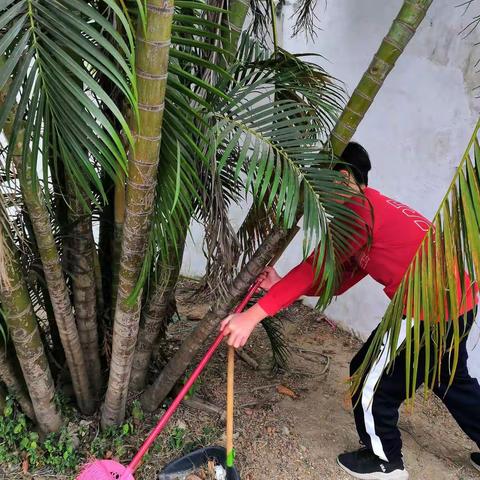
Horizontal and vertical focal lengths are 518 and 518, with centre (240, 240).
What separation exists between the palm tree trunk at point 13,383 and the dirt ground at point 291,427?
290 millimetres

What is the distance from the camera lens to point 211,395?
2902 millimetres

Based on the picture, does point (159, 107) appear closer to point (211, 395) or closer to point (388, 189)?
point (211, 395)

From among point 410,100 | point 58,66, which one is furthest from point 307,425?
point 58,66

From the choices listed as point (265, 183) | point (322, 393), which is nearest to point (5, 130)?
point (265, 183)

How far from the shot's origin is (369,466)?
96.4 inches

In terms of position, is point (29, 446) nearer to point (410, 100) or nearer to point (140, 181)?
point (140, 181)

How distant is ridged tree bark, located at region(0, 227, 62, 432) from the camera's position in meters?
1.89

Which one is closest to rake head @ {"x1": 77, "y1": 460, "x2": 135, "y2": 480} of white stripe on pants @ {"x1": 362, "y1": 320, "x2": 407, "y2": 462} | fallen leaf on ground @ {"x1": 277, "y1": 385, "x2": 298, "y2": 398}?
white stripe on pants @ {"x1": 362, "y1": 320, "x2": 407, "y2": 462}

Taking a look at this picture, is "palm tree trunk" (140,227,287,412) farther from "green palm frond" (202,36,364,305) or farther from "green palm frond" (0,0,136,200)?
"green palm frond" (0,0,136,200)

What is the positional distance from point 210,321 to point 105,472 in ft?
2.42

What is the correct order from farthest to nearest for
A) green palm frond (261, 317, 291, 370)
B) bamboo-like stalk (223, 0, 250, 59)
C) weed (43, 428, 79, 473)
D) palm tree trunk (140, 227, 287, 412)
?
green palm frond (261, 317, 291, 370) < weed (43, 428, 79, 473) < palm tree trunk (140, 227, 287, 412) < bamboo-like stalk (223, 0, 250, 59)

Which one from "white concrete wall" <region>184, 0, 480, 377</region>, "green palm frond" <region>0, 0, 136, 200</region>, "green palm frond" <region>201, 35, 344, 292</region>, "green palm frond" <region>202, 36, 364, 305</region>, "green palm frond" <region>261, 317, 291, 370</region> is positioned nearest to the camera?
"green palm frond" <region>0, 0, 136, 200</region>

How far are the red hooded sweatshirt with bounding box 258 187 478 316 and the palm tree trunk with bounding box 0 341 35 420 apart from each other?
44.7 inches

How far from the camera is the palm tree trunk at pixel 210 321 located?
2.16 metres
